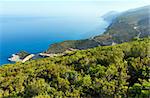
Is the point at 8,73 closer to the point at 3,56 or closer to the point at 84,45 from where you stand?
the point at 84,45

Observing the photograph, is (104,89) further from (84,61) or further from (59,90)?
(84,61)

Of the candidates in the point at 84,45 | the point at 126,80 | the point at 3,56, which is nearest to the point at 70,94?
the point at 126,80

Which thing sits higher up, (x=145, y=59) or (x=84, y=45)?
(x=145, y=59)

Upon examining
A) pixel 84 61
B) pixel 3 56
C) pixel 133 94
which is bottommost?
pixel 3 56

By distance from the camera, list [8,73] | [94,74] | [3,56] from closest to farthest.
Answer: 1. [94,74]
2. [8,73]
3. [3,56]

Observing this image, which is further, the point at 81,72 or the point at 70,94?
the point at 81,72

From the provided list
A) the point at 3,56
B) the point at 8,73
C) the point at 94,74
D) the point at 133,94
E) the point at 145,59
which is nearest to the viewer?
the point at 133,94
